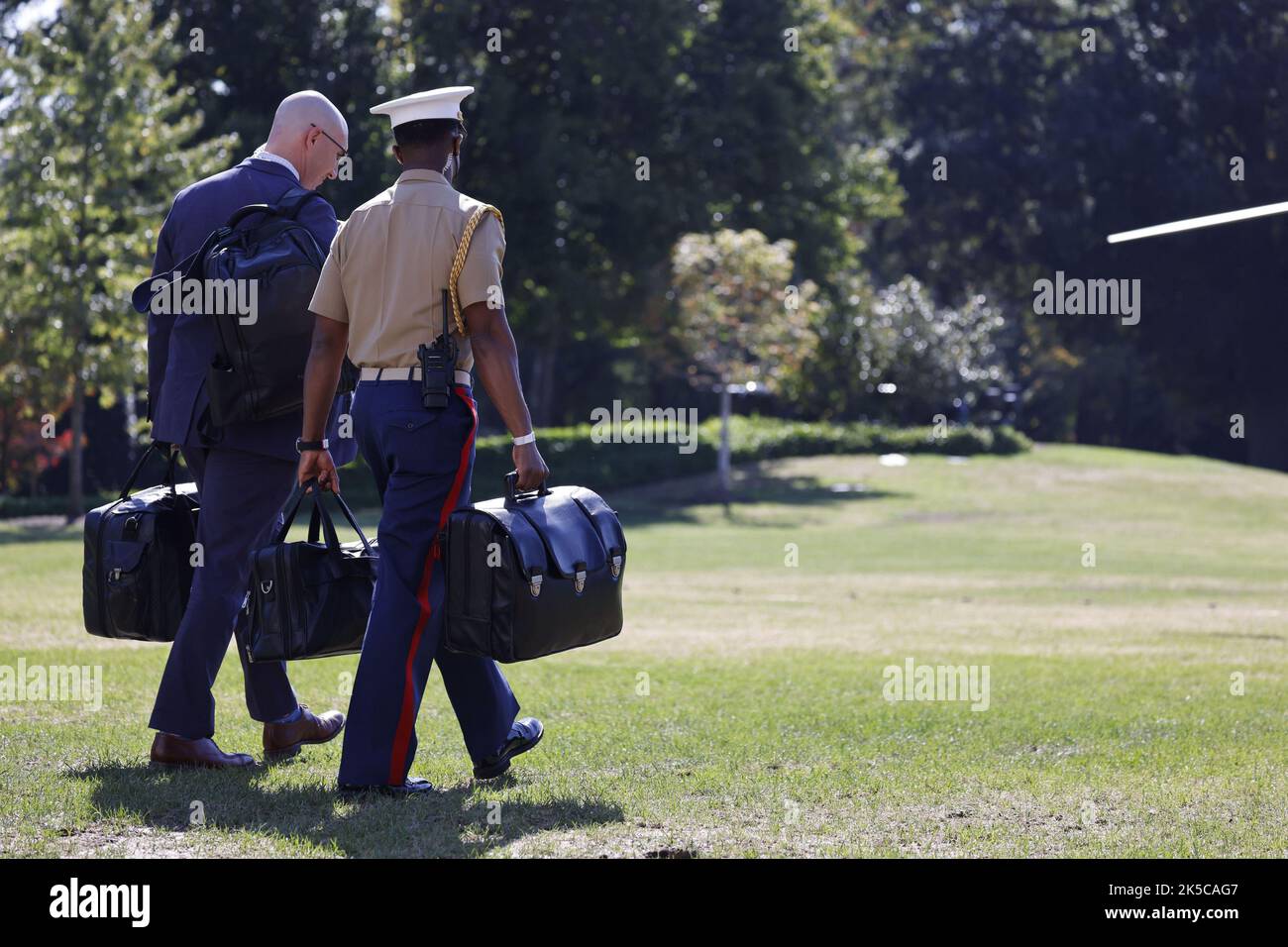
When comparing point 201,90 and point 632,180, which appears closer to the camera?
point 201,90

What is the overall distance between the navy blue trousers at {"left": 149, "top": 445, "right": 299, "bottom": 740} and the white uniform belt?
2.64ft

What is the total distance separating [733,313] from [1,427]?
14.2m

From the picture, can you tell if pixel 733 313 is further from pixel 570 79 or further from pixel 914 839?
pixel 914 839

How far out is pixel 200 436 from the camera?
5895 mm

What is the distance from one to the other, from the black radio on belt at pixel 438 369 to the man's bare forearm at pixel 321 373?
38 cm

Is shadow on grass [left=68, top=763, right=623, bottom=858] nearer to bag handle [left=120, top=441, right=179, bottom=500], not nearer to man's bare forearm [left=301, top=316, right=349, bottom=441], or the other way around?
bag handle [left=120, top=441, right=179, bottom=500]

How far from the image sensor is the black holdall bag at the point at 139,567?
601 cm

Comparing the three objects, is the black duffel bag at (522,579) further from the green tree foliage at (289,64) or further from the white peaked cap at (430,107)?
the green tree foliage at (289,64)

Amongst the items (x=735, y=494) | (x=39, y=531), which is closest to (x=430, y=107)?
(x=39, y=531)

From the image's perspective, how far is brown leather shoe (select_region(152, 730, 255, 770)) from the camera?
5.85 meters

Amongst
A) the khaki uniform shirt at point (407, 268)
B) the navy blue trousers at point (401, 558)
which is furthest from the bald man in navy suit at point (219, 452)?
the navy blue trousers at point (401, 558)

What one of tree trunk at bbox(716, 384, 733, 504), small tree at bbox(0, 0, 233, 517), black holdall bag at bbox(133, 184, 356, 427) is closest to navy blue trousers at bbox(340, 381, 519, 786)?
black holdall bag at bbox(133, 184, 356, 427)

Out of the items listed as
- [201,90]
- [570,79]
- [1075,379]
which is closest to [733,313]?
[570,79]

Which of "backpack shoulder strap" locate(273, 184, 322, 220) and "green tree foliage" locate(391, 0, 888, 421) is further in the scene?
"green tree foliage" locate(391, 0, 888, 421)
